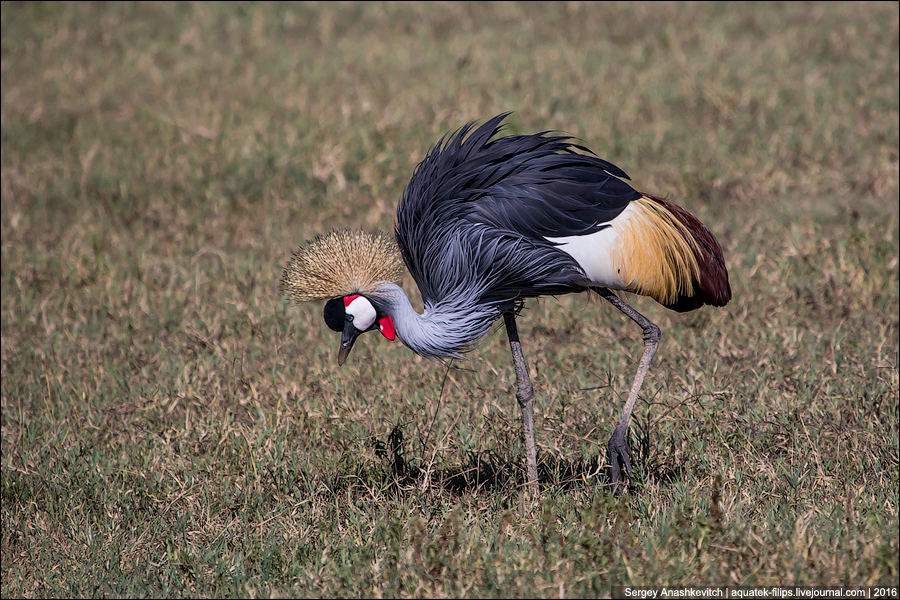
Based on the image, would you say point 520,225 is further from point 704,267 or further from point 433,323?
point 704,267

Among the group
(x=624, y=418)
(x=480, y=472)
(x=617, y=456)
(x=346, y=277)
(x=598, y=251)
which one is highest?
(x=598, y=251)

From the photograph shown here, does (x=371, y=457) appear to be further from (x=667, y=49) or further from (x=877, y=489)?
(x=667, y=49)

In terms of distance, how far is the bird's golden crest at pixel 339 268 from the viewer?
3.61 m

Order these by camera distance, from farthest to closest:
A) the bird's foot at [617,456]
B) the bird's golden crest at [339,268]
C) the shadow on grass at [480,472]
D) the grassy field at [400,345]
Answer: the shadow on grass at [480,472] < the bird's foot at [617,456] < the bird's golden crest at [339,268] < the grassy field at [400,345]

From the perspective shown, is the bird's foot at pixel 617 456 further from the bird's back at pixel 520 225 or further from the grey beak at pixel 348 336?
the grey beak at pixel 348 336

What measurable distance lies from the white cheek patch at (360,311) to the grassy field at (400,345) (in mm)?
619

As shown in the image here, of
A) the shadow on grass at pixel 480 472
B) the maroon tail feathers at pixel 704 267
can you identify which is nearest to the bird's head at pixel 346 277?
the shadow on grass at pixel 480 472

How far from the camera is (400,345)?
5.50m

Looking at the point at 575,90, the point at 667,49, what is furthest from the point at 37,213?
the point at 667,49

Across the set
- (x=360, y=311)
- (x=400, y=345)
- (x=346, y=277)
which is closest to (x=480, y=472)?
(x=360, y=311)

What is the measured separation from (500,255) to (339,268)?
63 cm

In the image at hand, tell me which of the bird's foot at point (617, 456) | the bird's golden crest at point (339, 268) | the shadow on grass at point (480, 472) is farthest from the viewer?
the shadow on grass at point (480, 472)

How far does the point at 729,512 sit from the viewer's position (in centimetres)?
338

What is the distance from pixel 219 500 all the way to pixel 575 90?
563 centimetres
